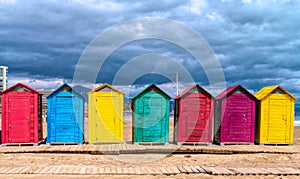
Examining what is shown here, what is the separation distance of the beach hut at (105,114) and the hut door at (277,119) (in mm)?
6546

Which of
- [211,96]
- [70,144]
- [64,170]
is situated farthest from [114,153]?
[211,96]

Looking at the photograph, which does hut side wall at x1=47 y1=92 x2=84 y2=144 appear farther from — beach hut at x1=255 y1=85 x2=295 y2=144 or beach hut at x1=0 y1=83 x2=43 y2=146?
beach hut at x1=255 y1=85 x2=295 y2=144

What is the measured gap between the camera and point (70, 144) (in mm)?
11773

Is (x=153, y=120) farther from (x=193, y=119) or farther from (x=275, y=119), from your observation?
(x=275, y=119)

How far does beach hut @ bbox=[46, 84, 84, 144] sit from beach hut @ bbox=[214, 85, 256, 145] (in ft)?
20.0

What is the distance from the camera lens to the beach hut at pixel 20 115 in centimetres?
1141

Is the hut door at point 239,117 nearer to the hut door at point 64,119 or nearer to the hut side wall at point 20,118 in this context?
the hut door at point 64,119

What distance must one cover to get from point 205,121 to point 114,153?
13.3 ft

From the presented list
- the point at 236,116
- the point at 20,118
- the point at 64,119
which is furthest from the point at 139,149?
the point at 20,118

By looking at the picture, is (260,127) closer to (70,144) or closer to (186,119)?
(186,119)

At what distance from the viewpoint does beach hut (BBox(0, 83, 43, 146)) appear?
37.4 feet

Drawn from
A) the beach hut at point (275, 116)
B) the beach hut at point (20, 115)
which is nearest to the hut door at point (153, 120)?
the beach hut at point (275, 116)

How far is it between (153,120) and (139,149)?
1.53 m

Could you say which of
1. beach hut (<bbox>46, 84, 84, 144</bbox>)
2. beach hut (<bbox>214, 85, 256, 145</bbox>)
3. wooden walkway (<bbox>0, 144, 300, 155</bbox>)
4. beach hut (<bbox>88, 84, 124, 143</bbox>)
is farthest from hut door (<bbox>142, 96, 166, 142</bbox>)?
beach hut (<bbox>46, 84, 84, 144</bbox>)
